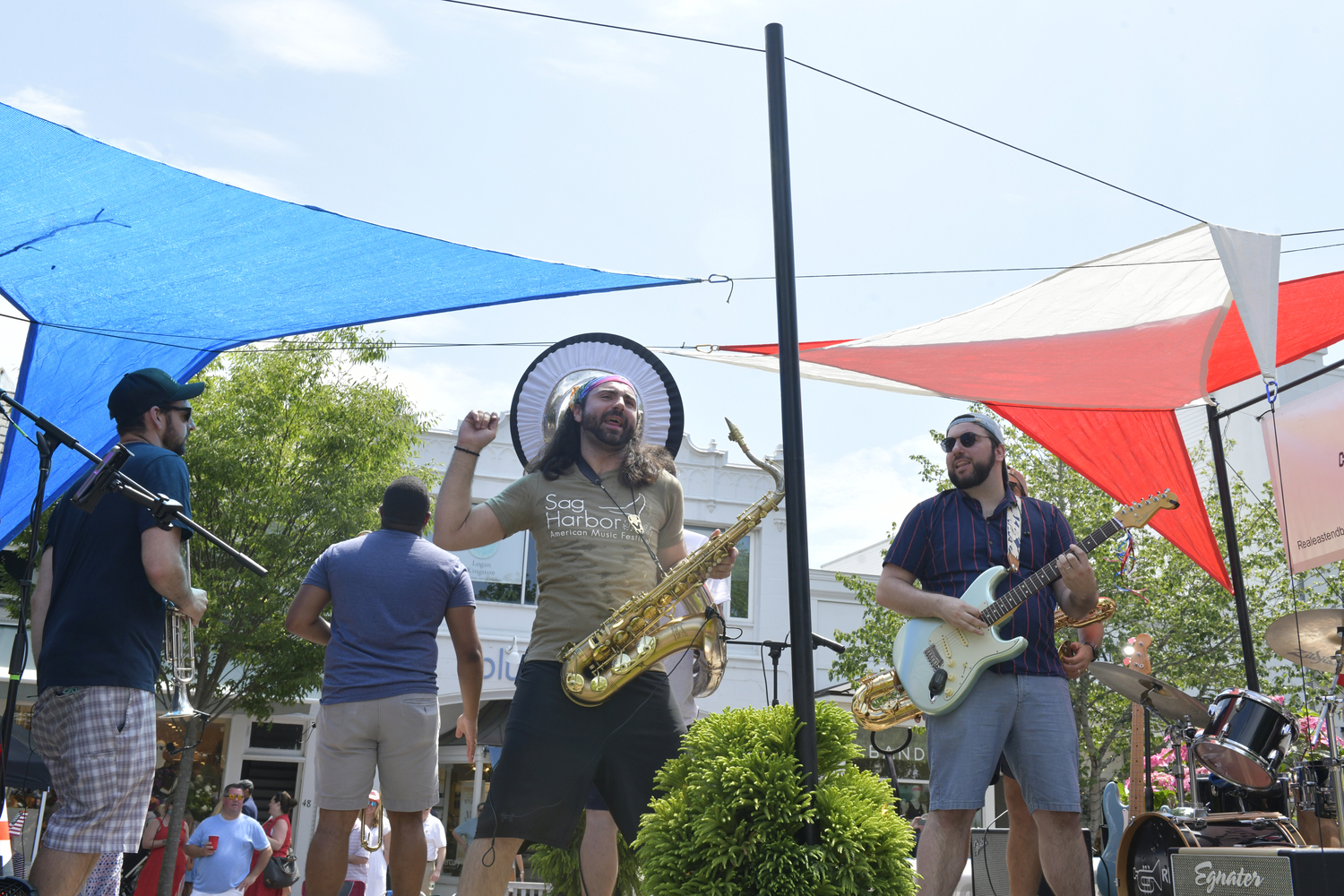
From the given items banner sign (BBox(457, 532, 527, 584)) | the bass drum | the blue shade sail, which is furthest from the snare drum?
banner sign (BBox(457, 532, 527, 584))

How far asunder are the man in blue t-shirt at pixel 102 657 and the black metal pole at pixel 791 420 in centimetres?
193

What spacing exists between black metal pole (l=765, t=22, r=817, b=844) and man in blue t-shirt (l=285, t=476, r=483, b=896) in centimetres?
158

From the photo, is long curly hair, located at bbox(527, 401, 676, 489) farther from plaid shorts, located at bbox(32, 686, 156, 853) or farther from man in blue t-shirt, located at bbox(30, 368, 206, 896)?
plaid shorts, located at bbox(32, 686, 156, 853)

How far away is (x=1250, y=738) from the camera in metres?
4.72

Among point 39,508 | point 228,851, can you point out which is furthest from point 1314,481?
point 228,851

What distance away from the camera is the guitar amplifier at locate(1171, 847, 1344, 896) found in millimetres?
3697

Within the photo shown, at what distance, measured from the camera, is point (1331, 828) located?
5973 mm

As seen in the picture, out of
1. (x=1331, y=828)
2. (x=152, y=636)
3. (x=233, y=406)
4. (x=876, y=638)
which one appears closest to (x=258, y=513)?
(x=233, y=406)

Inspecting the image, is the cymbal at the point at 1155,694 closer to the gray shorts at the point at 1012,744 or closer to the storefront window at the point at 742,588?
the gray shorts at the point at 1012,744

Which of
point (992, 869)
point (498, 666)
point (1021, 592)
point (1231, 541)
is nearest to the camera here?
point (1021, 592)

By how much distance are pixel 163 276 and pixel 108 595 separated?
1948 millimetres

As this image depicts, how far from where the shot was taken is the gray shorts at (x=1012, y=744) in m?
3.71

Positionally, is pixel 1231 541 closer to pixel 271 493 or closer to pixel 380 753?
pixel 380 753

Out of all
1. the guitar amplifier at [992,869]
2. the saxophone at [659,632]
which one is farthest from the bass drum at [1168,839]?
the saxophone at [659,632]
